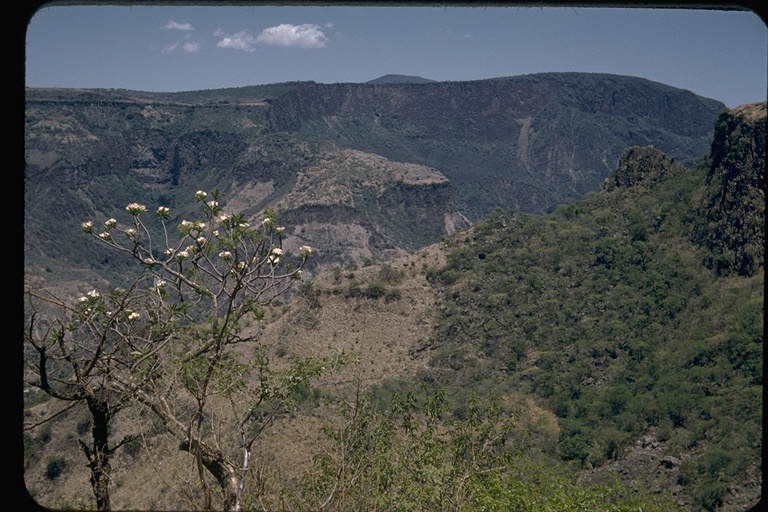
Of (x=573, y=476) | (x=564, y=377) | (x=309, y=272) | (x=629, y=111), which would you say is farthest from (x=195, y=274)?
(x=629, y=111)

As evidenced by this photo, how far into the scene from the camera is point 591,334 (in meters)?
22.4

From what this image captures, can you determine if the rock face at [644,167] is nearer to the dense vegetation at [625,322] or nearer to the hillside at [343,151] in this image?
the dense vegetation at [625,322]

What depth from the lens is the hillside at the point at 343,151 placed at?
56344 millimetres

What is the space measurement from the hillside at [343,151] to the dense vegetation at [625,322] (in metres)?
18.0

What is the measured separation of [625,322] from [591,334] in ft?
3.20

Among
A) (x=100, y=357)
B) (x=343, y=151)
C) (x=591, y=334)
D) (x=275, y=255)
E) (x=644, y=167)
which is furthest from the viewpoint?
(x=343, y=151)

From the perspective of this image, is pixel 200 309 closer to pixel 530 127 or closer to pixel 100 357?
pixel 100 357

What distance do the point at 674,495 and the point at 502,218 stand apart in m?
16.7

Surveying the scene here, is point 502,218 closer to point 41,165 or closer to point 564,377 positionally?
point 564,377

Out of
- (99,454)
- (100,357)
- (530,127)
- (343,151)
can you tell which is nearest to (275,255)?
(100,357)

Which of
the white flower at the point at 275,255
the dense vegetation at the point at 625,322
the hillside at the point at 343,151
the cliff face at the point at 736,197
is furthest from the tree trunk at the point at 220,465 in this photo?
the hillside at the point at 343,151

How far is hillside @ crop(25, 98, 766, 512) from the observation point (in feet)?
48.8

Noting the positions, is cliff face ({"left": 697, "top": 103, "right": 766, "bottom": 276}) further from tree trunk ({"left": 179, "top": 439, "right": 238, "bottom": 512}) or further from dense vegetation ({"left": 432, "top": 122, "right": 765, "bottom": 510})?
tree trunk ({"left": 179, "top": 439, "right": 238, "bottom": 512})

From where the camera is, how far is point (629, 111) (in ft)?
330
